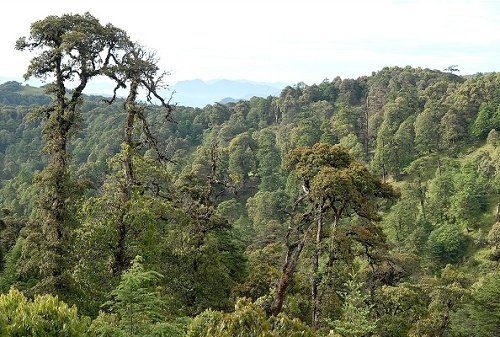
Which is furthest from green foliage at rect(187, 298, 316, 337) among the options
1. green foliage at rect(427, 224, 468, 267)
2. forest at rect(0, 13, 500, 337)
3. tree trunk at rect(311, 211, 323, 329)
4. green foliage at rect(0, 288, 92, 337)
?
green foliage at rect(427, 224, 468, 267)

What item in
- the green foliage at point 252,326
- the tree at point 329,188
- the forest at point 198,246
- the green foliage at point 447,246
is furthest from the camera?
the green foliage at point 447,246

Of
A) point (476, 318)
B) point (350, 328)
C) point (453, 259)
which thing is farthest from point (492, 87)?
point (350, 328)

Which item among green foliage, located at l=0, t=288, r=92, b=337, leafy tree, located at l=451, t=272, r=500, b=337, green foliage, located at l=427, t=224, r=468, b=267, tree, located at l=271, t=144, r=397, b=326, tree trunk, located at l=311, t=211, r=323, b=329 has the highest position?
tree, located at l=271, t=144, r=397, b=326

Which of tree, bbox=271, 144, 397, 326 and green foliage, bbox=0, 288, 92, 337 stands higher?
tree, bbox=271, 144, 397, 326

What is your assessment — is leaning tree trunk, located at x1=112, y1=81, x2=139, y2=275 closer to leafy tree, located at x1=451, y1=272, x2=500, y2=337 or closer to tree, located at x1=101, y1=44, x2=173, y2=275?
tree, located at x1=101, y1=44, x2=173, y2=275

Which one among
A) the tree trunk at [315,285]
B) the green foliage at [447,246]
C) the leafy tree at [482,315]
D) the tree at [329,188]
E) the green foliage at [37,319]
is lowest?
the green foliage at [447,246]

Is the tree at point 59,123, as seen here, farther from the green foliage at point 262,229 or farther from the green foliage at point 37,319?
the green foliage at point 37,319

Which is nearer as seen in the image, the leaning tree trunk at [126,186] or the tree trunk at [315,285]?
the leaning tree trunk at [126,186]

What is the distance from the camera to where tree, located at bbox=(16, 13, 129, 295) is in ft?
37.4

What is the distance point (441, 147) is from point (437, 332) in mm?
45378

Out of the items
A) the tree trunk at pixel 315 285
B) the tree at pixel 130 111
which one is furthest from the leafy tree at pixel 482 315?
the tree at pixel 130 111

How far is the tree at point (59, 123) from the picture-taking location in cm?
1140

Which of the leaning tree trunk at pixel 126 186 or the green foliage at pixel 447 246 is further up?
the leaning tree trunk at pixel 126 186

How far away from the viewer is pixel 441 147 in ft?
197
